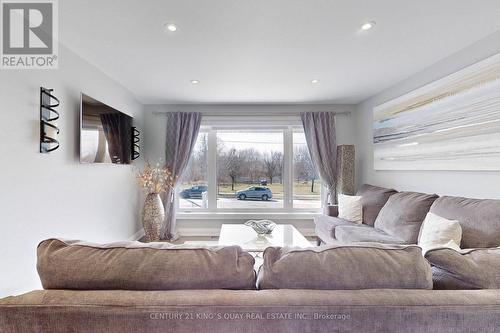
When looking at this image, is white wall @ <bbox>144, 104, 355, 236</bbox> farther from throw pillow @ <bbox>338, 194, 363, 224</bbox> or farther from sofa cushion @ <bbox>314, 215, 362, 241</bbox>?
throw pillow @ <bbox>338, 194, 363, 224</bbox>

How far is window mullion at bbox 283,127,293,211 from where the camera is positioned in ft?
14.0

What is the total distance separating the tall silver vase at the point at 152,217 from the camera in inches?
139

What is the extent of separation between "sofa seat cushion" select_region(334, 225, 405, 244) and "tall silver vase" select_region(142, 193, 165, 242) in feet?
8.16

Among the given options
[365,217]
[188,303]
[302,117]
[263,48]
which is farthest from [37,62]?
[365,217]

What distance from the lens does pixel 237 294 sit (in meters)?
0.76

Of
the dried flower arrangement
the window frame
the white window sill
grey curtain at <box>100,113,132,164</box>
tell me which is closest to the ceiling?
grey curtain at <box>100,113,132,164</box>

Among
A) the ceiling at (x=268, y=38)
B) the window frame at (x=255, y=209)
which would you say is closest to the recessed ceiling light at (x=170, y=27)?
the ceiling at (x=268, y=38)

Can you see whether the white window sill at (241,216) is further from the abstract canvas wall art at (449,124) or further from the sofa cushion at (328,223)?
the abstract canvas wall art at (449,124)

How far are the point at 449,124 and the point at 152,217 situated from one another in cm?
377

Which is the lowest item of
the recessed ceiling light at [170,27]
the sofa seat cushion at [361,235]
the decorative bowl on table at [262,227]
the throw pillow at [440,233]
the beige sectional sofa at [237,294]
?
the sofa seat cushion at [361,235]

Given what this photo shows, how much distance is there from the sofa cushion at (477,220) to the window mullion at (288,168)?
2478mm

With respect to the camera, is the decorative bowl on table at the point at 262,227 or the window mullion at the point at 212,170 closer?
the decorative bowl on table at the point at 262,227

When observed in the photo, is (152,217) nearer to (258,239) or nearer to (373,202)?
(258,239)

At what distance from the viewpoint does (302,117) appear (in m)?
4.11
